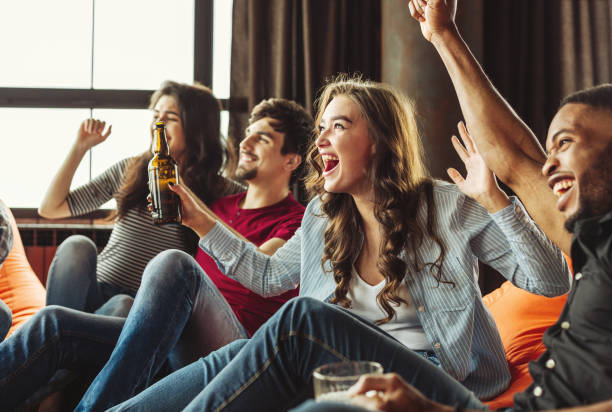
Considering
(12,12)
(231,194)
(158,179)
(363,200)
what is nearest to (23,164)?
(12,12)

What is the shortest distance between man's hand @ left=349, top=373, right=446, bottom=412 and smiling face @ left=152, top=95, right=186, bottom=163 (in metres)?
1.79

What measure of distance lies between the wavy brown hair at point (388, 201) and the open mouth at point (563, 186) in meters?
0.46

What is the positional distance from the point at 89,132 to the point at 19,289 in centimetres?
67

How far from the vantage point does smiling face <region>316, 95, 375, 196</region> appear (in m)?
1.71

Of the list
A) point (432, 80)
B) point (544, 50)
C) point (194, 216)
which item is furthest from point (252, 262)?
point (544, 50)

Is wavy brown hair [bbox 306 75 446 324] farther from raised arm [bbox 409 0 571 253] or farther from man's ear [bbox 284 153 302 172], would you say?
man's ear [bbox 284 153 302 172]

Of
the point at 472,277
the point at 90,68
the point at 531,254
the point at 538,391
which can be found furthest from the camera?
the point at 90,68

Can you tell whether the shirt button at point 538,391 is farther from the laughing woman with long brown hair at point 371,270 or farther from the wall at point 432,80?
the wall at point 432,80

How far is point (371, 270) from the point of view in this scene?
1654 millimetres

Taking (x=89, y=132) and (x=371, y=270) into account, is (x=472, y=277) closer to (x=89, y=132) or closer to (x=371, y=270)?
(x=371, y=270)

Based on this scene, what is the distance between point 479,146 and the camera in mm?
1405

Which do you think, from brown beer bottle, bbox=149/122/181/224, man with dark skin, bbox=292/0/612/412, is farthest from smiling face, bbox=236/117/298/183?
man with dark skin, bbox=292/0/612/412

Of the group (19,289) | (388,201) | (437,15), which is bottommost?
(19,289)

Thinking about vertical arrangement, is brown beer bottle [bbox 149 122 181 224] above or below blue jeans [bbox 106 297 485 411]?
above
